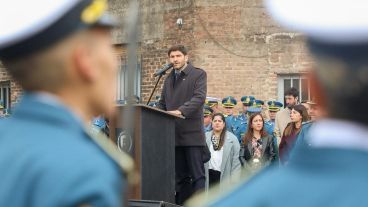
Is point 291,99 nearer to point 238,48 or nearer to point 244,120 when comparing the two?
point 244,120

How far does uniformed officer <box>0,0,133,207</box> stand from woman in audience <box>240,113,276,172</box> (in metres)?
8.34

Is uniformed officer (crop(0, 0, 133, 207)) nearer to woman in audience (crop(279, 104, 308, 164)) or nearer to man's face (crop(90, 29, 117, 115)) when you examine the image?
man's face (crop(90, 29, 117, 115))

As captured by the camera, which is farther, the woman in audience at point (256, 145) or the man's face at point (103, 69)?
the woman in audience at point (256, 145)

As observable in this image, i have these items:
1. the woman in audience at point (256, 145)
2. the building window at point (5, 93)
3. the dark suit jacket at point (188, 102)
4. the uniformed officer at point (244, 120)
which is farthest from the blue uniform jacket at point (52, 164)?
the building window at point (5, 93)

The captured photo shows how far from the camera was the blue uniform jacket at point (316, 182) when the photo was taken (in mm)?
1555

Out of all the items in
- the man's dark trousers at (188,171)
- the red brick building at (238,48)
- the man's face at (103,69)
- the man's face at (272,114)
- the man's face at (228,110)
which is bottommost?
the man's dark trousers at (188,171)

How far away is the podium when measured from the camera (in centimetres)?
766

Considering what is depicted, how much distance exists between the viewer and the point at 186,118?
8562 millimetres

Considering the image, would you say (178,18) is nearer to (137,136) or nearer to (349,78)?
(137,136)

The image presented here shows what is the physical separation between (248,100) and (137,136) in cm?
732

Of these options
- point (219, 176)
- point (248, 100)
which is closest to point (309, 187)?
point (219, 176)

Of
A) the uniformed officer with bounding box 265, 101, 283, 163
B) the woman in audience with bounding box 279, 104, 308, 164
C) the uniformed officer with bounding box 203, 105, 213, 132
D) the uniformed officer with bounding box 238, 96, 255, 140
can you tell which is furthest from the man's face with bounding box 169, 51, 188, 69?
→ the uniformed officer with bounding box 203, 105, 213, 132

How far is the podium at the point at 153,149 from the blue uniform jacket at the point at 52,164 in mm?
5533

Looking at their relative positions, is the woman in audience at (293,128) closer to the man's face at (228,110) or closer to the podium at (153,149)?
the podium at (153,149)
